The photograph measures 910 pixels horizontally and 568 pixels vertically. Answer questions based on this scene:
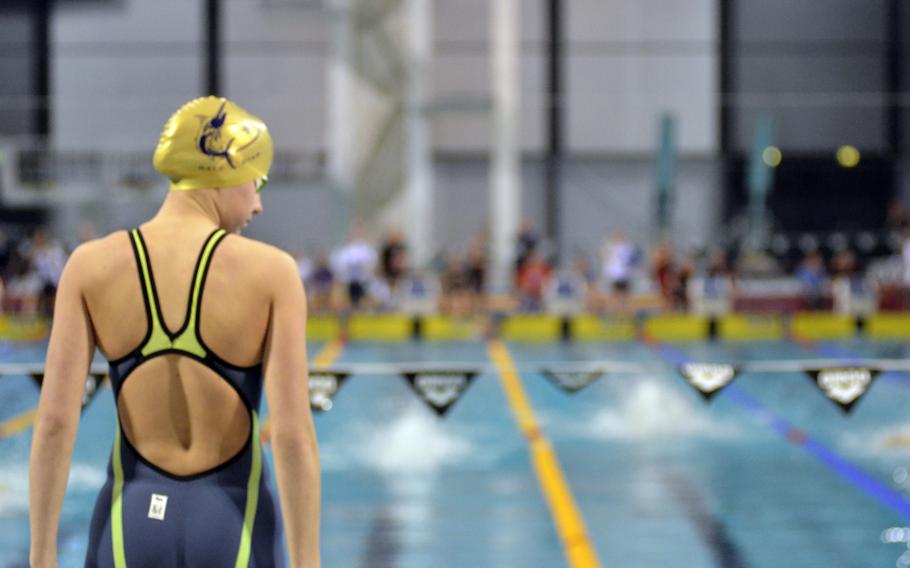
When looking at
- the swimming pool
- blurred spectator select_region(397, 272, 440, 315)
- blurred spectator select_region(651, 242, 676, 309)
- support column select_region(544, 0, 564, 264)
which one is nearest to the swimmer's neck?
the swimming pool

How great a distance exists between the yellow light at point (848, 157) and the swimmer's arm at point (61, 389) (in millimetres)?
29752

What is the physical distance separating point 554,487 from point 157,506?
612cm

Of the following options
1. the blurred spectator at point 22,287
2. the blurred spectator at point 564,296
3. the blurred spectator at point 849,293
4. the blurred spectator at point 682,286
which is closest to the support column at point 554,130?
the blurred spectator at point 682,286

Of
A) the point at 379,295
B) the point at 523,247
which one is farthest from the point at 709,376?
the point at 379,295

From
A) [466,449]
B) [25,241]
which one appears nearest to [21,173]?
[25,241]

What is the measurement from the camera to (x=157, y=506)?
91.6 inches

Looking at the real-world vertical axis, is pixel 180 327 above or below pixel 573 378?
above

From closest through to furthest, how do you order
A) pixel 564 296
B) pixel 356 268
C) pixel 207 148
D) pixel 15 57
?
pixel 207 148 → pixel 564 296 → pixel 356 268 → pixel 15 57

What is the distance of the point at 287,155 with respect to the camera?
29.6m

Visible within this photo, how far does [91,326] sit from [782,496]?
6.32 m

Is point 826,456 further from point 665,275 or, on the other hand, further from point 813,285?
point 813,285

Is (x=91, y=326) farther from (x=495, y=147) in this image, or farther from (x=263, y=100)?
(x=263, y=100)

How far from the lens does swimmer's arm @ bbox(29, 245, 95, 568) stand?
7.57ft

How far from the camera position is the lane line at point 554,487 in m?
6.52
